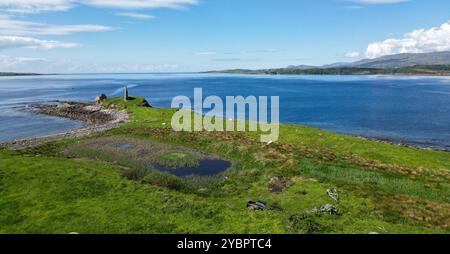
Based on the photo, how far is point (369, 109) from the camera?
5468 inches

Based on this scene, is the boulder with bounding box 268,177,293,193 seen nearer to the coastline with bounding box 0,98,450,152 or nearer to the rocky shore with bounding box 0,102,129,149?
the coastline with bounding box 0,98,450,152

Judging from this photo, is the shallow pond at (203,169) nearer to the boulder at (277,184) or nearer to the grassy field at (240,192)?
the grassy field at (240,192)

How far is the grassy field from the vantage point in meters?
25.9

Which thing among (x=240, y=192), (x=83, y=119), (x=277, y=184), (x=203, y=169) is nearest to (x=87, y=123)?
(x=83, y=119)

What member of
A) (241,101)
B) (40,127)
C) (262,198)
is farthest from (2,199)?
(241,101)

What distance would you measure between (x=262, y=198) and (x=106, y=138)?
134 feet

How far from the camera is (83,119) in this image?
4094 inches

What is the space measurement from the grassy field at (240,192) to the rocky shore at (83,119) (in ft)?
Answer: 36.4

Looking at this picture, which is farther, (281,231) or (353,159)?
(353,159)

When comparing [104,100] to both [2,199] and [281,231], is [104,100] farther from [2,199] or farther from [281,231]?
[281,231]

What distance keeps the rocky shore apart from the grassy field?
11087mm

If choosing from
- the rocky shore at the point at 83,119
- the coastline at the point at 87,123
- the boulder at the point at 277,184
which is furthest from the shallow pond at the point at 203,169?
the rocky shore at the point at 83,119

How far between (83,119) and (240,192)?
7851 centimetres

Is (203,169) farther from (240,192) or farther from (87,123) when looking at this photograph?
(87,123)
